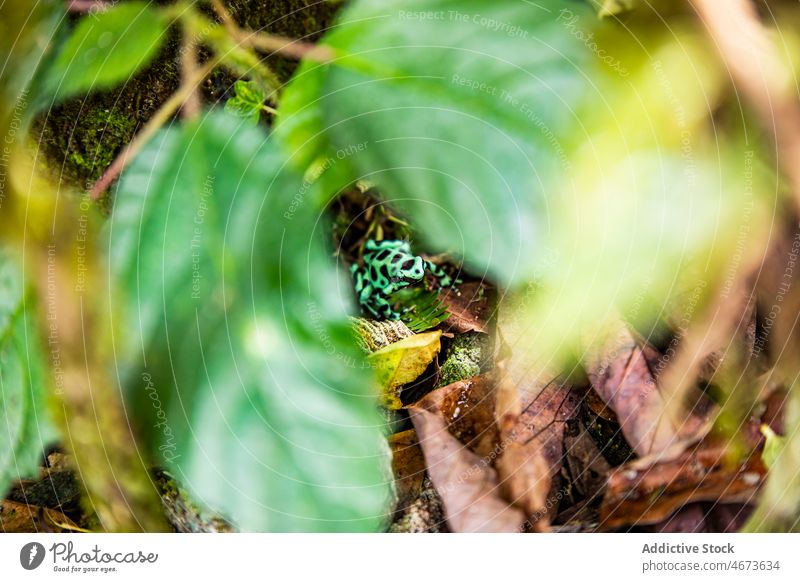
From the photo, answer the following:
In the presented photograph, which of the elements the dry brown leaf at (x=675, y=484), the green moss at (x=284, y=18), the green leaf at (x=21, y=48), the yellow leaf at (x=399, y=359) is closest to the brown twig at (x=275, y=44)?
the green moss at (x=284, y=18)

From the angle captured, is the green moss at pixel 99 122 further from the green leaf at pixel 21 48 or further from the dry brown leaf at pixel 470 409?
the dry brown leaf at pixel 470 409

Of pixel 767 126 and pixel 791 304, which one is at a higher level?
pixel 767 126

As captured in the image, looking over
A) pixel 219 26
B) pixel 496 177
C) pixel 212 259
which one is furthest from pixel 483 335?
pixel 219 26

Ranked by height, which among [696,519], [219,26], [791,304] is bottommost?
[696,519]

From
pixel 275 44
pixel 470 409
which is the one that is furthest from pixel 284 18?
pixel 470 409

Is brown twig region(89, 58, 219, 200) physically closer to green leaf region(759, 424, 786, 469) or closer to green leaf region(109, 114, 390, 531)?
green leaf region(109, 114, 390, 531)
